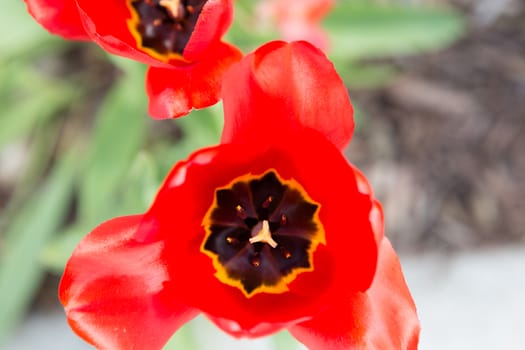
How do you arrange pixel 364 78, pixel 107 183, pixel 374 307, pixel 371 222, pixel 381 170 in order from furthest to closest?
1. pixel 381 170
2. pixel 364 78
3. pixel 107 183
4. pixel 374 307
5. pixel 371 222

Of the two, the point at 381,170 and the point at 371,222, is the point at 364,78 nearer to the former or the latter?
the point at 381,170

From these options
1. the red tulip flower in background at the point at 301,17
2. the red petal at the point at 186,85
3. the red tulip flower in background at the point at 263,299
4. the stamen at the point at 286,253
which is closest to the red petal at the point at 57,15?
the red petal at the point at 186,85

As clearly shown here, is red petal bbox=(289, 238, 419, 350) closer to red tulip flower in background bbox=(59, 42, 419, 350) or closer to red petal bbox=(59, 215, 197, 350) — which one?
red tulip flower in background bbox=(59, 42, 419, 350)

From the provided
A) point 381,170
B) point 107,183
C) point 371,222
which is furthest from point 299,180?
point 381,170

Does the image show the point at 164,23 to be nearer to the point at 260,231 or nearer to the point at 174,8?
the point at 174,8

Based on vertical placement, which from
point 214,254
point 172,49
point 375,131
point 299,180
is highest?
point 172,49

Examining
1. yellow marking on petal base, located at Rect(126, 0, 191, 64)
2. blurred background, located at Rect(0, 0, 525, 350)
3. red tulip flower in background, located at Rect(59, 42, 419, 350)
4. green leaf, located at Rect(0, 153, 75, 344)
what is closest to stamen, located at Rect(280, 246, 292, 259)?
red tulip flower in background, located at Rect(59, 42, 419, 350)

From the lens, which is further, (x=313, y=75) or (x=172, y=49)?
(x=172, y=49)
